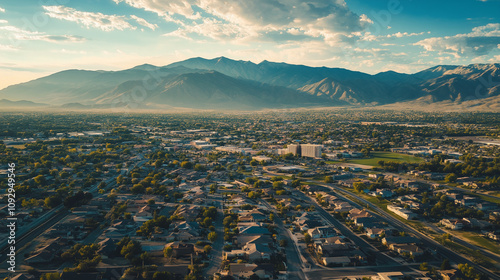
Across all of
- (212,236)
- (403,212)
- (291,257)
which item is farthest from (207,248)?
(403,212)

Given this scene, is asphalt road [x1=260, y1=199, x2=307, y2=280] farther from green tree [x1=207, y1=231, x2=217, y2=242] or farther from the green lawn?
the green lawn

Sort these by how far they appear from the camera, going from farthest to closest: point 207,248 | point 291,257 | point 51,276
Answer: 1. point 207,248
2. point 291,257
3. point 51,276

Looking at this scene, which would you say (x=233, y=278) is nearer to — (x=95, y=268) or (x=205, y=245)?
(x=205, y=245)

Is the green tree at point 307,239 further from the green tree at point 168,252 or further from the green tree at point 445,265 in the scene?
the green tree at point 168,252

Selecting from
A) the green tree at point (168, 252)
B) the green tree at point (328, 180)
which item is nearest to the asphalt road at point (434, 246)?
the green tree at point (328, 180)

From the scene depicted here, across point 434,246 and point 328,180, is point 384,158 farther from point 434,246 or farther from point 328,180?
point 434,246
